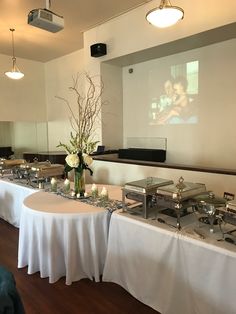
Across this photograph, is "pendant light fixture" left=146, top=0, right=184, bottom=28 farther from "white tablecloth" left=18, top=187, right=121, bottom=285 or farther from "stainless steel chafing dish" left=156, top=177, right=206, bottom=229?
"white tablecloth" left=18, top=187, right=121, bottom=285

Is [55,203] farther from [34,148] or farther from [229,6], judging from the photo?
[34,148]

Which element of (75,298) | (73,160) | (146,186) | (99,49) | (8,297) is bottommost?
(75,298)

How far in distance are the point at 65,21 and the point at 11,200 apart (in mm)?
2959

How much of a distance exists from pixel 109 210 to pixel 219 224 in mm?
861

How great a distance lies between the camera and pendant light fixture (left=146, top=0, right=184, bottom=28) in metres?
2.18

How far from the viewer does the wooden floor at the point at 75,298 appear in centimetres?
188

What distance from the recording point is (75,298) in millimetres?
2008

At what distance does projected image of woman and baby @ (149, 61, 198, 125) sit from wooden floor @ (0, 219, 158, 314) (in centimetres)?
291

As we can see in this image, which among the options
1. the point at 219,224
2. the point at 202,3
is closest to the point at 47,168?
the point at 219,224

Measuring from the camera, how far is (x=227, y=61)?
144 inches

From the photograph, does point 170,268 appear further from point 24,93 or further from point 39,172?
point 24,93

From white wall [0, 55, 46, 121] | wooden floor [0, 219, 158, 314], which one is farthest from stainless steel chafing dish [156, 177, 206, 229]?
white wall [0, 55, 46, 121]

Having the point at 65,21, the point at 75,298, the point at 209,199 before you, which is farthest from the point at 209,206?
the point at 65,21

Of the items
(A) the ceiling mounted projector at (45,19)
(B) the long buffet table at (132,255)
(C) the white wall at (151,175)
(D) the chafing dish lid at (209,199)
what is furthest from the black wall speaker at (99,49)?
(D) the chafing dish lid at (209,199)
